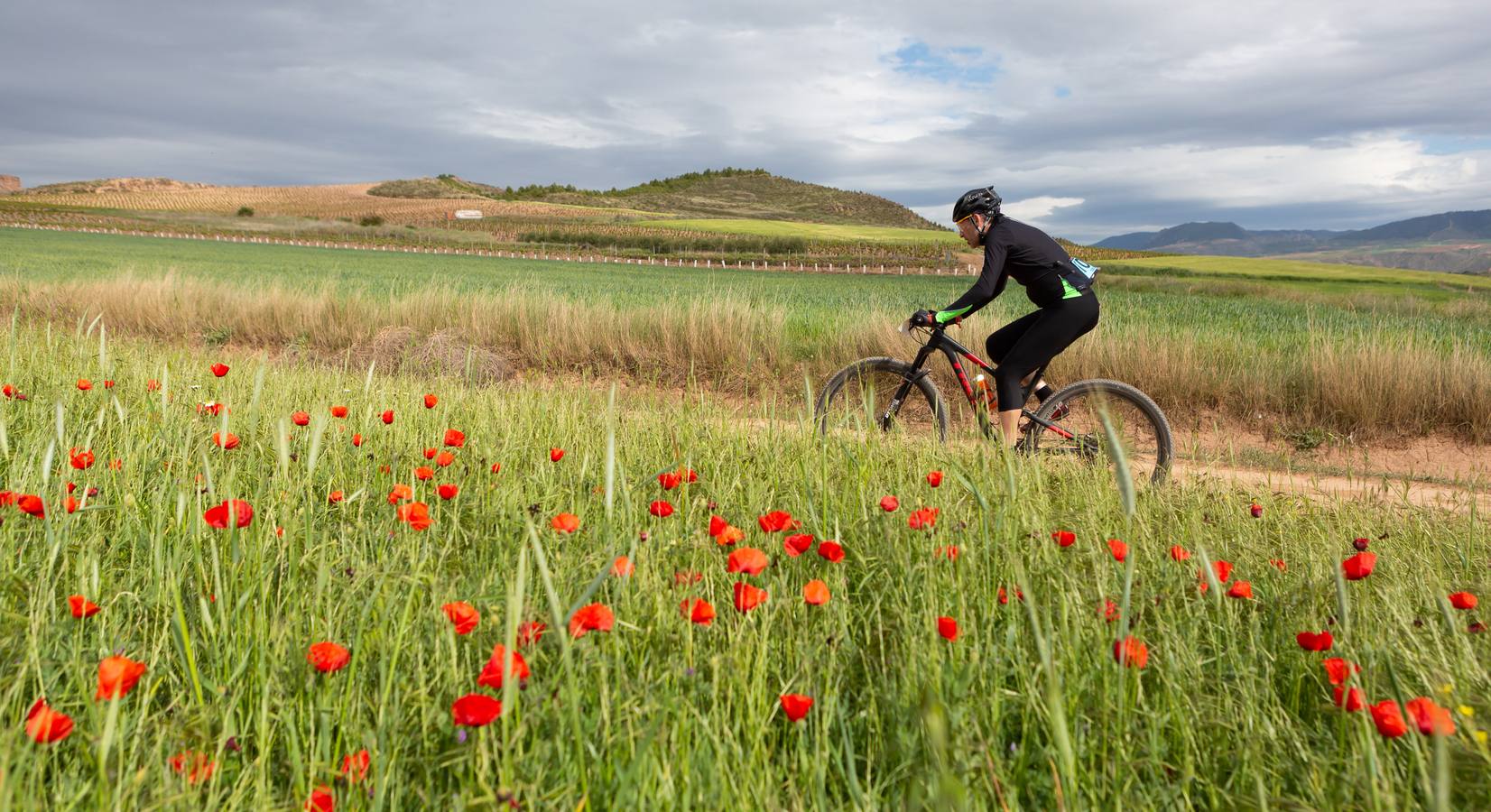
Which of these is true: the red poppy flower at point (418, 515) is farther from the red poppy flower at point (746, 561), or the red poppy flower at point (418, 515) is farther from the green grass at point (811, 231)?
the green grass at point (811, 231)

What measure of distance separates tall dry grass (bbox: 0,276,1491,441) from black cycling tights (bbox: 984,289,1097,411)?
1714 mm

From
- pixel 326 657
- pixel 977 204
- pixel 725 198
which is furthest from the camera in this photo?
pixel 725 198

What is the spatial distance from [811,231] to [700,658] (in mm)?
84990

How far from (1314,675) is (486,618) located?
84.3 inches

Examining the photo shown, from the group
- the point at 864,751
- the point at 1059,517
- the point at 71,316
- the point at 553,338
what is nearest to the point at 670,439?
the point at 1059,517

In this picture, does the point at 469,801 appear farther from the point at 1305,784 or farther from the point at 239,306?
the point at 239,306

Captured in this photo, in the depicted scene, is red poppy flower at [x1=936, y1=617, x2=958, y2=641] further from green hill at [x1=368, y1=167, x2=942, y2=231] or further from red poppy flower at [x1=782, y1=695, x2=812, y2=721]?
green hill at [x1=368, y1=167, x2=942, y2=231]

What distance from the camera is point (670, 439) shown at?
4457 millimetres

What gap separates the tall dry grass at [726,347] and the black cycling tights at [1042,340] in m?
1.71

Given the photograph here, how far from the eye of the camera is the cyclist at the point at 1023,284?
5.98 m

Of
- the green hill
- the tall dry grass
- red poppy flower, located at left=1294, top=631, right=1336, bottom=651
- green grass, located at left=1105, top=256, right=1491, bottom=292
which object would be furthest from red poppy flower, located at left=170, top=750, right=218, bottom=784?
the green hill

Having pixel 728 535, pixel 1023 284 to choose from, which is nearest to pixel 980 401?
pixel 1023 284

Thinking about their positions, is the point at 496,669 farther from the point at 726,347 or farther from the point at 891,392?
the point at 726,347

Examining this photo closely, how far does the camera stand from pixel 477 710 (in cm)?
140
